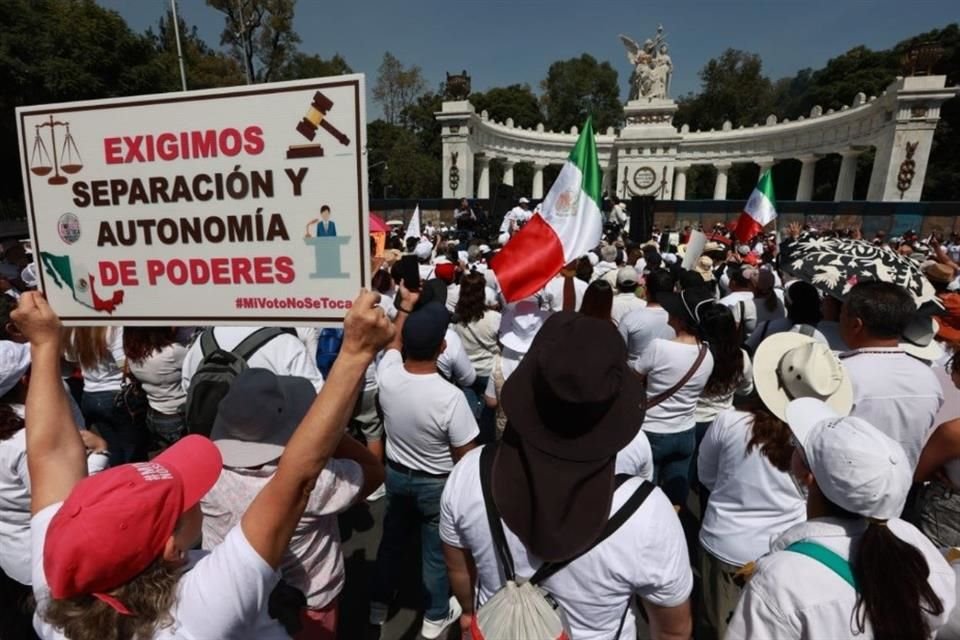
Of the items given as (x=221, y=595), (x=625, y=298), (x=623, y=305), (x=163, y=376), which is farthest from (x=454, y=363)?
(x=625, y=298)

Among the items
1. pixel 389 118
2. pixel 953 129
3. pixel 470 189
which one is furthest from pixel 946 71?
pixel 389 118

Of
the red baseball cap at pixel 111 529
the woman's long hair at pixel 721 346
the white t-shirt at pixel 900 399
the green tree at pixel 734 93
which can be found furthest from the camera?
the green tree at pixel 734 93

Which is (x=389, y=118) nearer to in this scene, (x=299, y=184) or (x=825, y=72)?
(x=825, y=72)

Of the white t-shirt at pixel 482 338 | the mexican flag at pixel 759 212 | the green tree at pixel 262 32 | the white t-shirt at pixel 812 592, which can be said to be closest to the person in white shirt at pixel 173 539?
the white t-shirt at pixel 812 592

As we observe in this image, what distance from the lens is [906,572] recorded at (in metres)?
1.23

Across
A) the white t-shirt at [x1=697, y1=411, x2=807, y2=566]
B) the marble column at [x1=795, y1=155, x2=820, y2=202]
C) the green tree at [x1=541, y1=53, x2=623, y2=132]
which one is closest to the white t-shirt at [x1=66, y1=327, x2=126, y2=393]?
the white t-shirt at [x1=697, y1=411, x2=807, y2=566]

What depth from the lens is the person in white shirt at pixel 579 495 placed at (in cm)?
125

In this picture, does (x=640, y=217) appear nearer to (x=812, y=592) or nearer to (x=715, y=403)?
(x=715, y=403)

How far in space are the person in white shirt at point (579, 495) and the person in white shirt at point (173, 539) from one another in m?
0.45

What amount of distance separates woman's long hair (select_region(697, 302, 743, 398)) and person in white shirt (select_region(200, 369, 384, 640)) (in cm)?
220

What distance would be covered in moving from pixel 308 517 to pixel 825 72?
2376 inches

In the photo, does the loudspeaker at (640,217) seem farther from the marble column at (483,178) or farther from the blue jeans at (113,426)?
the marble column at (483,178)

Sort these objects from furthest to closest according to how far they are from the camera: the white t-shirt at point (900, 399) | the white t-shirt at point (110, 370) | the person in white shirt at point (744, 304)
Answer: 1. the person in white shirt at point (744, 304)
2. the white t-shirt at point (110, 370)
3. the white t-shirt at point (900, 399)

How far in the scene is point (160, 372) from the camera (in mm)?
3252
